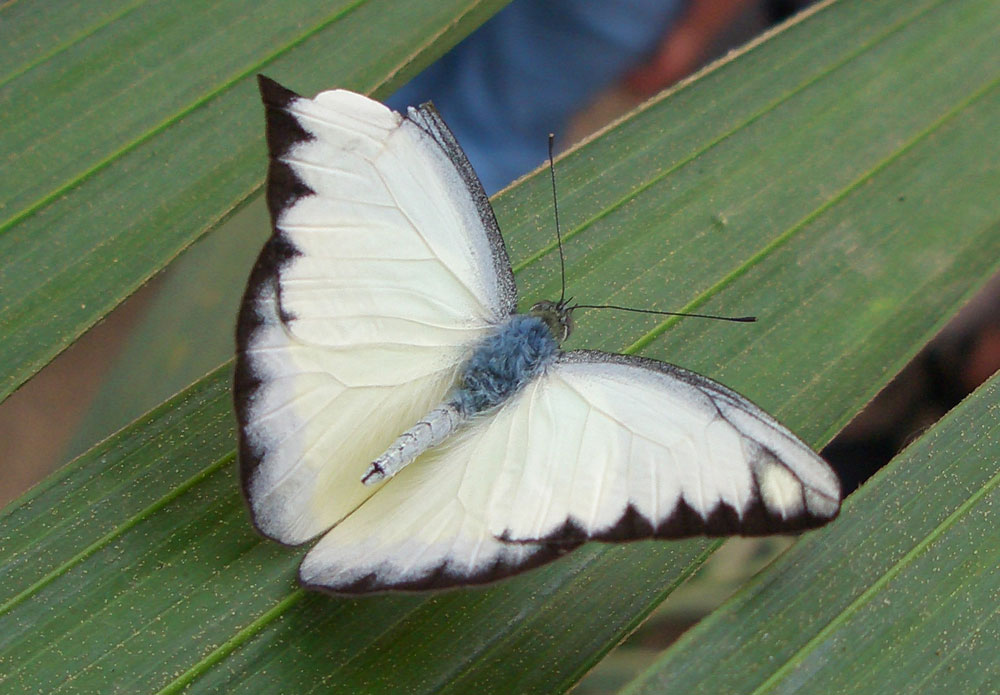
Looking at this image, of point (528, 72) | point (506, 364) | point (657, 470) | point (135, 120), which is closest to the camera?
point (657, 470)

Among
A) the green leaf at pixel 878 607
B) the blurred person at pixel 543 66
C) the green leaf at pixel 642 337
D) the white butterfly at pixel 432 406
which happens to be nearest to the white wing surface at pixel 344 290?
the white butterfly at pixel 432 406

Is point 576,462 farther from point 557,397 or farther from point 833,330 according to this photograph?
point 833,330

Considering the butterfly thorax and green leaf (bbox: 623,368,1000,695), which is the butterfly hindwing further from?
green leaf (bbox: 623,368,1000,695)

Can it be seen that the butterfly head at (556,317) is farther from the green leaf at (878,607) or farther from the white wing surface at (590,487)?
the green leaf at (878,607)

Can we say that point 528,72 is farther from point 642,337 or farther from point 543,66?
point 642,337

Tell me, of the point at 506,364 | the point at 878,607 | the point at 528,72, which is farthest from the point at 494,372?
the point at 528,72

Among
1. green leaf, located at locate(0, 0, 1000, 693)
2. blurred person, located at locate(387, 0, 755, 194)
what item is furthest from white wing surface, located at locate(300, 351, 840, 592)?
blurred person, located at locate(387, 0, 755, 194)

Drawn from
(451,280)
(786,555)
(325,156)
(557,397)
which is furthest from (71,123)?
(786,555)
